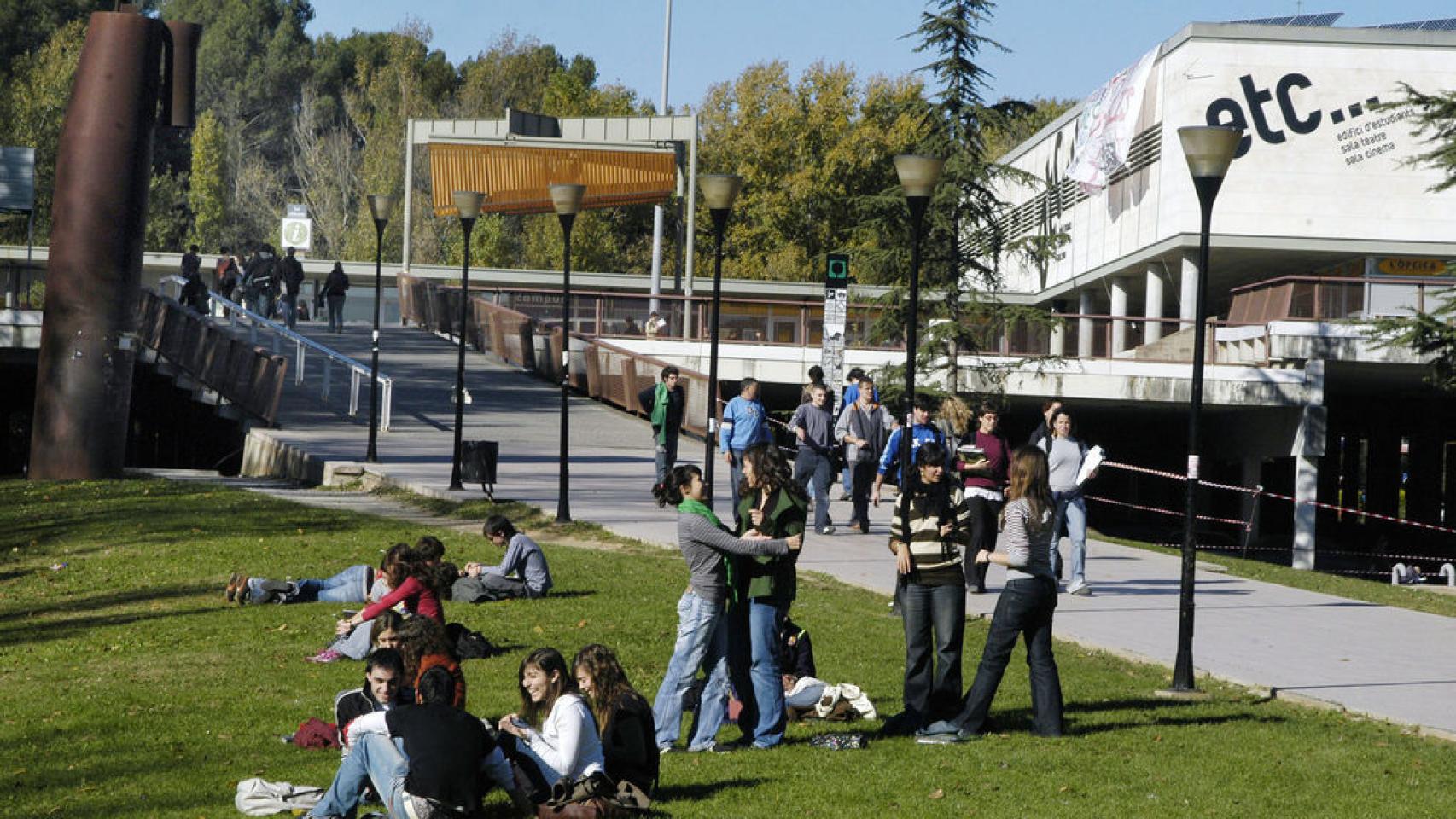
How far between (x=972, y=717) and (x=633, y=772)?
241cm

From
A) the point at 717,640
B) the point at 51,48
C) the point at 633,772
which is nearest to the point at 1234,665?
the point at 717,640

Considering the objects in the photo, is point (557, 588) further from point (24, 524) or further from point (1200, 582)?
point (24, 524)

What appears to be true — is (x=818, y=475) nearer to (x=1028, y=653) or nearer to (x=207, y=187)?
(x=1028, y=653)

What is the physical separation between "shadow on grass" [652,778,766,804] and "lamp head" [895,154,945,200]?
564 cm

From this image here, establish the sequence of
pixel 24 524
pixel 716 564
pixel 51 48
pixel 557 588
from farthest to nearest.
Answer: pixel 51 48
pixel 24 524
pixel 557 588
pixel 716 564

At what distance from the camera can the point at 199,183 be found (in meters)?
78.8

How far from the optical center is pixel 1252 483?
124 ft

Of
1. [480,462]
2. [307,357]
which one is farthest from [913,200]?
[307,357]

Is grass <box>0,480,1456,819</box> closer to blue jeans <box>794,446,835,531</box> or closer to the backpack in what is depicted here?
the backpack

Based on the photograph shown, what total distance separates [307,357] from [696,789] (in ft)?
91.7

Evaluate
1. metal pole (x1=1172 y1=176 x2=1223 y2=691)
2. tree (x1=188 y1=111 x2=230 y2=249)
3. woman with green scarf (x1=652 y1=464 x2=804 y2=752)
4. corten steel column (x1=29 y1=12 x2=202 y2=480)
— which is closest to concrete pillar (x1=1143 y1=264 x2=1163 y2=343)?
corten steel column (x1=29 y1=12 x2=202 y2=480)

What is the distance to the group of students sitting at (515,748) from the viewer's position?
7715 millimetres

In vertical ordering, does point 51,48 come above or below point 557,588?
above

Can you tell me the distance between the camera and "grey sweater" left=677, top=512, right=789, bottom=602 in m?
9.17
